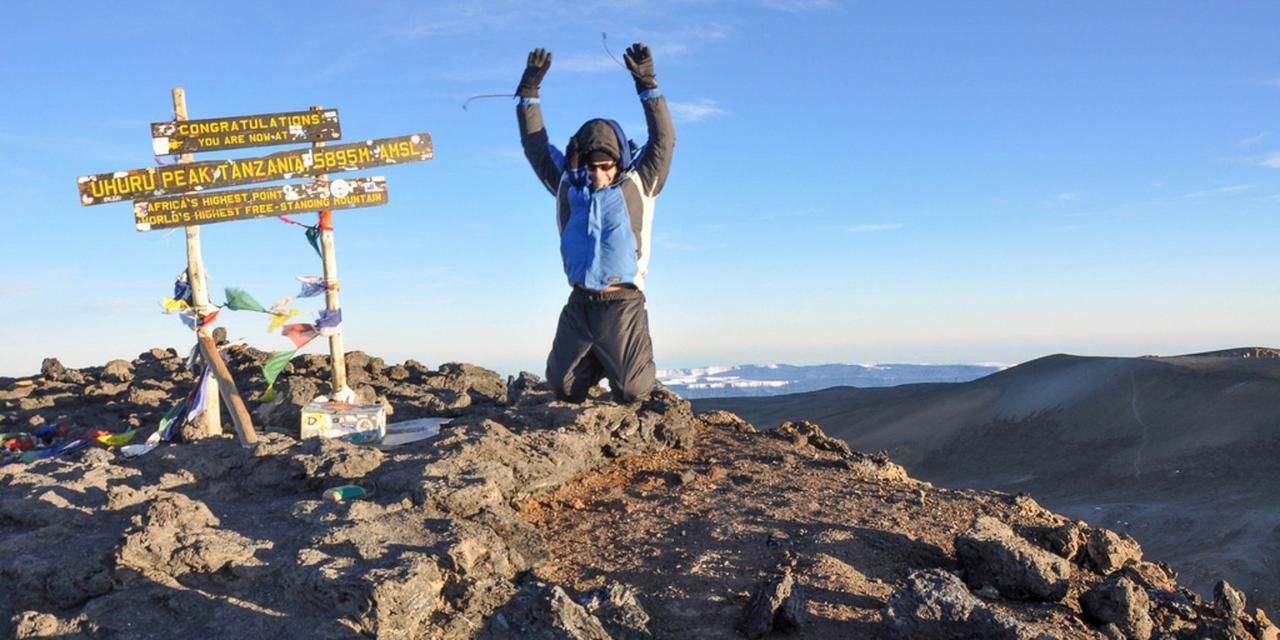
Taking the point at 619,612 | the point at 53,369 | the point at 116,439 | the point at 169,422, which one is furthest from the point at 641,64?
the point at 53,369

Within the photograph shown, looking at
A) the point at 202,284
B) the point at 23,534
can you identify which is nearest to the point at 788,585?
the point at 23,534

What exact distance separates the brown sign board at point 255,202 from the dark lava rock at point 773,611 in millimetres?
4996

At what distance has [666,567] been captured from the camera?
439 centimetres

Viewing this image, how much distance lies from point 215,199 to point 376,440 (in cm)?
231

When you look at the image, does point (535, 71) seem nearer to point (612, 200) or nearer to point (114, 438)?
point (612, 200)

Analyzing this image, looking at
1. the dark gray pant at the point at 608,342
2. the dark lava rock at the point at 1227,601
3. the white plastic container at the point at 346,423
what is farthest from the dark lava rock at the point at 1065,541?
the white plastic container at the point at 346,423

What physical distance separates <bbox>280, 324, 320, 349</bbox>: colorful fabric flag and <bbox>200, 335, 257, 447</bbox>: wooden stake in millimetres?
534

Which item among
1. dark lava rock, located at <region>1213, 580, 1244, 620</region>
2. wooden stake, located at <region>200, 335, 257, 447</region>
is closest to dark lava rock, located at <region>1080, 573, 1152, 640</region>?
dark lava rock, located at <region>1213, 580, 1244, 620</region>

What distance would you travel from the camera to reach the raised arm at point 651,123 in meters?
5.84

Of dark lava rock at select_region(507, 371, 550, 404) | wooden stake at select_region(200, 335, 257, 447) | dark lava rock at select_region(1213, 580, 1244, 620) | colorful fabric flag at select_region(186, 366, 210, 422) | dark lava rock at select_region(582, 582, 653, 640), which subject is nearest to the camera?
dark lava rock at select_region(582, 582, 653, 640)

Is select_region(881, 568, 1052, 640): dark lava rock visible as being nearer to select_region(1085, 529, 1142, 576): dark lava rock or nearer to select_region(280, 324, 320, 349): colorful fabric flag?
select_region(1085, 529, 1142, 576): dark lava rock

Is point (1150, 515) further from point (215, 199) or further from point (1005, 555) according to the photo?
point (215, 199)

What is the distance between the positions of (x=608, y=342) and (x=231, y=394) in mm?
3119

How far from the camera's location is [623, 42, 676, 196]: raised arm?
19.1ft
